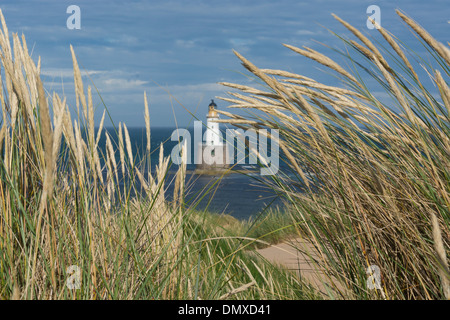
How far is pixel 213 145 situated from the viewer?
518cm

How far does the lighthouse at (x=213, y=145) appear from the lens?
1.98 m

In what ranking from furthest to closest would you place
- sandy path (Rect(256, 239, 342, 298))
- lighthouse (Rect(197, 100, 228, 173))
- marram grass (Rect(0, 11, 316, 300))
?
lighthouse (Rect(197, 100, 228, 173)) → sandy path (Rect(256, 239, 342, 298)) → marram grass (Rect(0, 11, 316, 300))

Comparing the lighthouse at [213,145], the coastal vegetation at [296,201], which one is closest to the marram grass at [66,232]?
the coastal vegetation at [296,201]

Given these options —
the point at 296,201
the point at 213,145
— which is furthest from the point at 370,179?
the point at 213,145

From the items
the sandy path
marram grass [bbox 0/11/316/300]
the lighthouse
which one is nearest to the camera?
marram grass [bbox 0/11/316/300]

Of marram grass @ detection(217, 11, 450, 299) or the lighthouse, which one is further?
the lighthouse

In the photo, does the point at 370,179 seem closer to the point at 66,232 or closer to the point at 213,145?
the point at 66,232

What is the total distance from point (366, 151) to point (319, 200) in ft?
0.86

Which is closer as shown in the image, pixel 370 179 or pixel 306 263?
pixel 370 179

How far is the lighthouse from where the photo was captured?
1981 mm

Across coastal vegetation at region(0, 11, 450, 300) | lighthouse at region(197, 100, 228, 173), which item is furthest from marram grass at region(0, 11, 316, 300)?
lighthouse at region(197, 100, 228, 173)

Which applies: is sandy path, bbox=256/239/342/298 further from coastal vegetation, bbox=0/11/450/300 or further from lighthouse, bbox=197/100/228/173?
lighthouse, bbox=197/100/228/173
